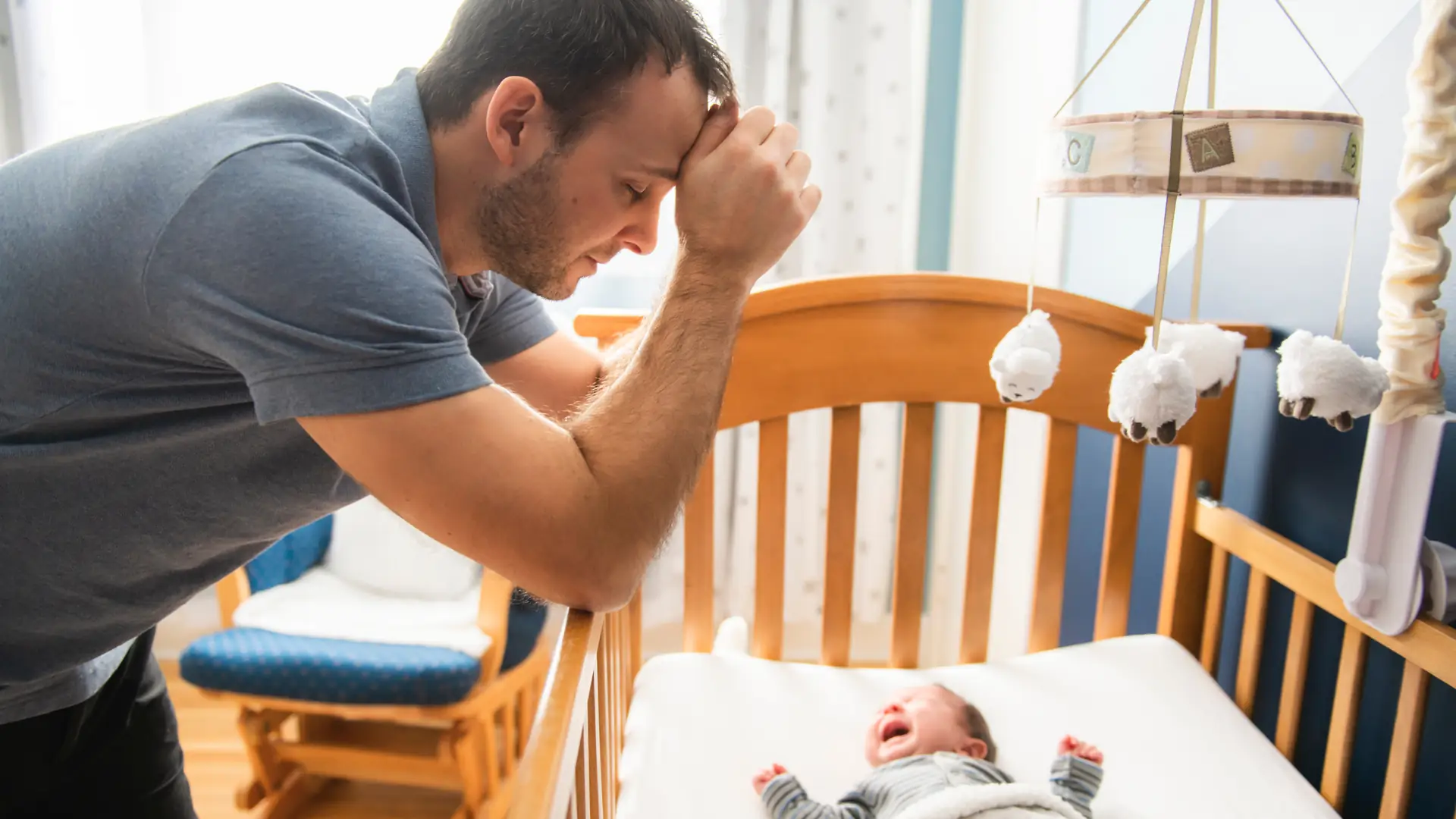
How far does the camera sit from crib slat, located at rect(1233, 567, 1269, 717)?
4.07ft

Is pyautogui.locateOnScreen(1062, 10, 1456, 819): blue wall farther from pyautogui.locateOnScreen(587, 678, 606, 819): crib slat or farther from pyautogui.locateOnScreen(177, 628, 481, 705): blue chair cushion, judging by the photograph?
pyautogui.locateOnScreen(177, 628, 481, 705): blue chair cushion

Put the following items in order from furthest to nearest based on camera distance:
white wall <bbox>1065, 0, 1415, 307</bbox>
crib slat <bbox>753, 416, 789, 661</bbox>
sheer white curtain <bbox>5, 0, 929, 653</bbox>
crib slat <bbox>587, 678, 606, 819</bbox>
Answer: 1. sheer white curtain <bbox>5, 0, 929, 653</bbox>
2. crib slat <bbox>753, 416, 789, 661</bbox>
3. white wall <bbox>1065, 0, 1415, 307</bbox>
4. crib slat <bbox>587, 678, 606, 819</bbox>

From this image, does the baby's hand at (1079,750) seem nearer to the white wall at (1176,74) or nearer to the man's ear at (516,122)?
the white wall at (1176,74)

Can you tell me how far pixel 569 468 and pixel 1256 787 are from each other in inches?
36.4

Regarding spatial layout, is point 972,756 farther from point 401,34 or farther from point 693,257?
point 401,34

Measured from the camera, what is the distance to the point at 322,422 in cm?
61

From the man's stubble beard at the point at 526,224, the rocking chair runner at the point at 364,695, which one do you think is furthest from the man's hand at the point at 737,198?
the rocking chair runner at the point at 364,695

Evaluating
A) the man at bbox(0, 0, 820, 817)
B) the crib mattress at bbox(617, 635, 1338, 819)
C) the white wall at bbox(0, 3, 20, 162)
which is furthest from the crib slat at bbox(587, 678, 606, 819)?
the white wall at bbox(0, 3, 20, 162)

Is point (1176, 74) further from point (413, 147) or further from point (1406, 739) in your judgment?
point (413, 147)

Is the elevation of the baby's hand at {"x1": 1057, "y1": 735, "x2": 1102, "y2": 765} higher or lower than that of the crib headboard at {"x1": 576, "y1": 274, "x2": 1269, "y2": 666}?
lower

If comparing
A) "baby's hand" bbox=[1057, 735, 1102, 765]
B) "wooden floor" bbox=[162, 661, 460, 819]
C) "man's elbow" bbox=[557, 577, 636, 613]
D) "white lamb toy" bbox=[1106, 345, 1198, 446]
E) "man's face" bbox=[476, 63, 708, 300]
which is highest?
"man's face" bbox=[476, 63, 708, 300]

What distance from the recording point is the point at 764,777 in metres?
1.09

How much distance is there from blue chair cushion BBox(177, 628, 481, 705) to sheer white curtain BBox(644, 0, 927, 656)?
0.68 meters

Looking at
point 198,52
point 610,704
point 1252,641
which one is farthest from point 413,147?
point 198,52
